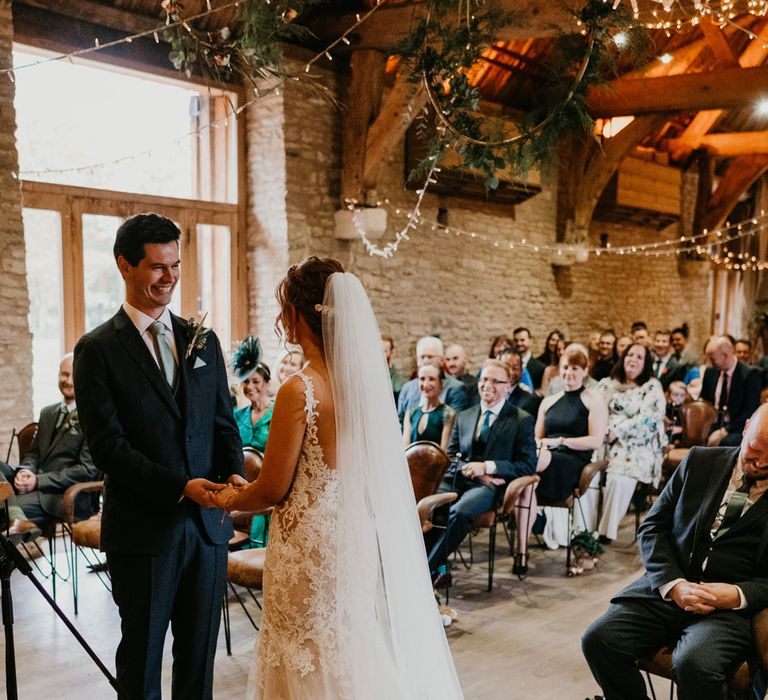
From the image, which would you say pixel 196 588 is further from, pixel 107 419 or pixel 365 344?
pixel 365 344

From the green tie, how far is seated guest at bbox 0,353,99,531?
2.34 meters

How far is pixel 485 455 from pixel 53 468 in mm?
2580

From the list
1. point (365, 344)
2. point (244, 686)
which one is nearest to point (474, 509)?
point (244, 686)

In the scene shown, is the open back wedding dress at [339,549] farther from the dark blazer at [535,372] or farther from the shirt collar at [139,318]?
the dark blazer at [535,372]

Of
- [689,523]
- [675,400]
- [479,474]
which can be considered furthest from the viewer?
[675,400]

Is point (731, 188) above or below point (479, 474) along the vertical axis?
above

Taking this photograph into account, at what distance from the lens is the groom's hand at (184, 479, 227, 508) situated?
234 cm

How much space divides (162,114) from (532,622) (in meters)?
5.18

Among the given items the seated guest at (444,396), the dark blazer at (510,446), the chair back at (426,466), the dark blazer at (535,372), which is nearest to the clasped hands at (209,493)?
A: the chair back at (426,466)

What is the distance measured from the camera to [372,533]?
2500mm

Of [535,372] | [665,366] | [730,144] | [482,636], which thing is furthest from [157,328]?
[730,144]

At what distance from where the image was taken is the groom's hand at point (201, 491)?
7.68 ft

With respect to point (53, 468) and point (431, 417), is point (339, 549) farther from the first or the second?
point (53, 468)

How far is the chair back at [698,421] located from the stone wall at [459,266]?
3309 mm
